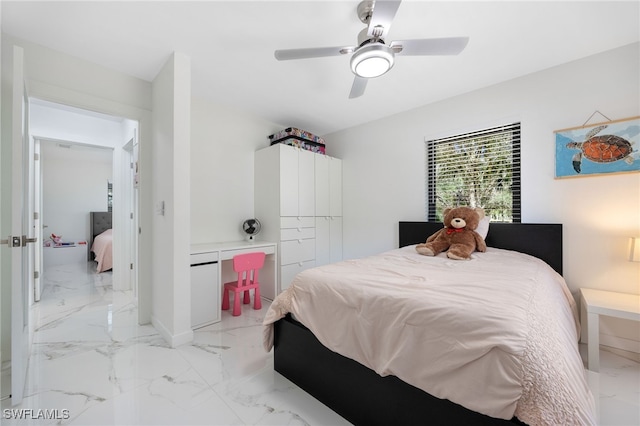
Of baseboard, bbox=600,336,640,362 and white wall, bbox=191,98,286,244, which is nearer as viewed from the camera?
baseboard, bbox=600,336,640,362

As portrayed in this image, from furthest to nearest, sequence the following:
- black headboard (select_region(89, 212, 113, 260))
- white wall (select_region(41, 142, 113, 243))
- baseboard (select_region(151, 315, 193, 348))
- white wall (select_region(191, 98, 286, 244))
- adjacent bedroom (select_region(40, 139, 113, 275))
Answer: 1. black headboard (select_region(89, 212, 113, 260))
2. white wall (select_region(41, 142, 113, 243))
3. adjacent bedroom (select_region(40, 139, 113, 275))
4. white wall (select_region(191, 98, 286, 244))
5. baseboard (select_region(151, 315, 193, 348))

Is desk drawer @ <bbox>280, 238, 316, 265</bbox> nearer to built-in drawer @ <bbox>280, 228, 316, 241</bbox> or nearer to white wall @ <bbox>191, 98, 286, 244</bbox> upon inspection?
built-in drawer @ <bbox>280, 228, 316, 241</bbox>

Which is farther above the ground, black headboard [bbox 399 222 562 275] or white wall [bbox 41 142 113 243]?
white wall [bbox 41 142 113 243]

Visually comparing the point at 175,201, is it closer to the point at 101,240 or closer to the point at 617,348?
the point at 617,348

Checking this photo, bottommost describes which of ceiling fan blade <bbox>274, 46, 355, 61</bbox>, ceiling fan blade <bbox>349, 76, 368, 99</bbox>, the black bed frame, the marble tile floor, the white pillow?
the marble tile floor

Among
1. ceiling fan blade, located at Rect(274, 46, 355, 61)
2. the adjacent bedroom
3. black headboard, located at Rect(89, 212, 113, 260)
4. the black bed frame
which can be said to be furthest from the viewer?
black headboard, located at Rect(89, 212, 113, 260)

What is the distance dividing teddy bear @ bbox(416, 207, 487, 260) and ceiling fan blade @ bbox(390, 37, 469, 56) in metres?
1.41

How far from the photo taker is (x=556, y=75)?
2.26 metres

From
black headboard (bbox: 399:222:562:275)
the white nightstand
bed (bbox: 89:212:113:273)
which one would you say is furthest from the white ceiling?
bed (bbox: 89:212:113:273)

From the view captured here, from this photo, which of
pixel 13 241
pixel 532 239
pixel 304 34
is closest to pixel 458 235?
pixel 532 239

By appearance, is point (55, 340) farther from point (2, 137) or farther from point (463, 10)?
Answer: point (463, 10)

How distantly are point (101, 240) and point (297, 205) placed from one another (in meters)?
4.15

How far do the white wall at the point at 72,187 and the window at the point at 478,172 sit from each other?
20.5ft

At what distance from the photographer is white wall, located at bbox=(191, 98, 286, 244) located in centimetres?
294
